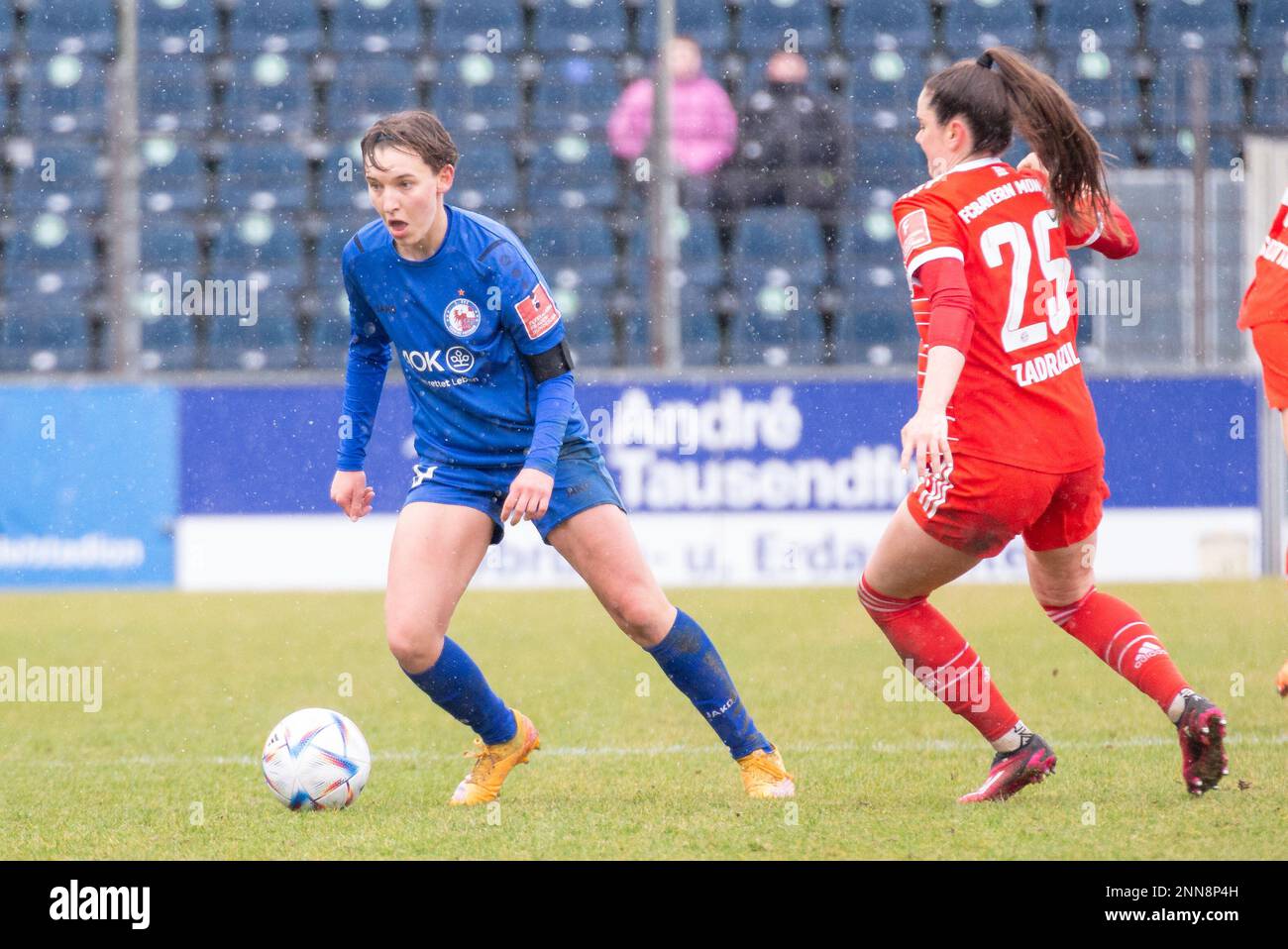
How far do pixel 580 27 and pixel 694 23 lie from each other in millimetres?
858

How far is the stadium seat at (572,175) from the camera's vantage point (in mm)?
12430

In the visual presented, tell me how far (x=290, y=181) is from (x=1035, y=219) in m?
9.33

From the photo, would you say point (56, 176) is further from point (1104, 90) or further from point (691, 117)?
point (1104, 90)

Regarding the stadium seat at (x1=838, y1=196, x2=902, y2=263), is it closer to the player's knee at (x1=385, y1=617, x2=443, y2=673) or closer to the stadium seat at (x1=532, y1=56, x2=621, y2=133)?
the stadium seat at (x1=532, y1=56, x2=621, y2=133)

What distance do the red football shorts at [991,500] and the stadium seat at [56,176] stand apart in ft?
33.0

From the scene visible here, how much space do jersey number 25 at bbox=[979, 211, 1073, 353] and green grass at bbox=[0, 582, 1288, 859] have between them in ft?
3.73

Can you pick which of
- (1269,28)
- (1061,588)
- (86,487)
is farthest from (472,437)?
(1269,28)

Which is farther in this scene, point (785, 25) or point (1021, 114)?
point (785, 25)

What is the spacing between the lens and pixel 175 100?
42.0 feet

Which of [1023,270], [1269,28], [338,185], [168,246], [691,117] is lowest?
[1023,270]

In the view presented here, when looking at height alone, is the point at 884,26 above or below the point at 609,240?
above

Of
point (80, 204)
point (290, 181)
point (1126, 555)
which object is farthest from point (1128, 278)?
point (80, 204)

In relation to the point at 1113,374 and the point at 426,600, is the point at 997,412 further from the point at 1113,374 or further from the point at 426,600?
the point at 1113,374

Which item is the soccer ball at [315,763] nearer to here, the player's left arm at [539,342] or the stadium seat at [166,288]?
the player's left arm at [539,342]
